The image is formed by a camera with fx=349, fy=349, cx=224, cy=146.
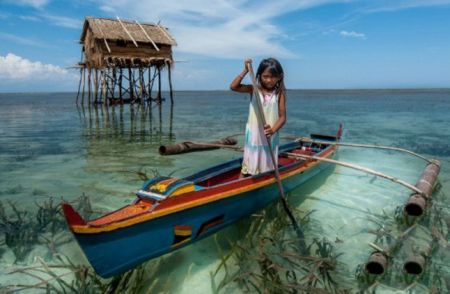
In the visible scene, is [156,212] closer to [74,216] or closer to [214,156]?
[74,216]

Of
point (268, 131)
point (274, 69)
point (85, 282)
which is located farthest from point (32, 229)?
point (274, 69)

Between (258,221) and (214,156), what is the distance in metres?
6.28

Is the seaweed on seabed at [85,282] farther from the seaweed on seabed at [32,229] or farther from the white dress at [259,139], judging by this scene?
the white dress at [259,139]

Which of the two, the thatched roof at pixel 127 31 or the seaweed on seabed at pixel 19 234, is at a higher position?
the thatched roof at pixel 127 31

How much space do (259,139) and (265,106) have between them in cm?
54

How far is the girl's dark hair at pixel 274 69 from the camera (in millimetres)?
5086

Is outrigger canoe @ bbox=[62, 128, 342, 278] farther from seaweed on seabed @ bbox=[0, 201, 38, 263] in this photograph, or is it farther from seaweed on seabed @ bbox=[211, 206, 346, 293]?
seaweed on seabed @ bbox=[0, 201, 38, 263]

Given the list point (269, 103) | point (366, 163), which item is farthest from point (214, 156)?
point (269, 103)

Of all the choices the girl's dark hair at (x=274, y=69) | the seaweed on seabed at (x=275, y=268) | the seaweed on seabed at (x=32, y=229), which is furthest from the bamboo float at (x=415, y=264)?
the seaweed on seabed at (x=32, y=229)

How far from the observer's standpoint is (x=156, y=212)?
3.91 m

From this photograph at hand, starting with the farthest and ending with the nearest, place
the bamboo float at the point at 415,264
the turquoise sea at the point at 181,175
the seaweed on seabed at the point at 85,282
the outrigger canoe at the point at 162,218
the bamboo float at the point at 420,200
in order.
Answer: the bamboo float at the point at 420,200 < the turquoise sea at the point at 181,175 < the bamboo float at the point at 415,264 < the seaweed on seabed at the point at 85,282 < the outrigger canoe at the point at 162,218

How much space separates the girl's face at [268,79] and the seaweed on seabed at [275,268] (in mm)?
2222

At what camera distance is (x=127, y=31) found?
24844 millimetres

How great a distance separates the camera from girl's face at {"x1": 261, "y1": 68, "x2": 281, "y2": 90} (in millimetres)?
5109
